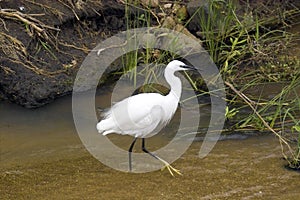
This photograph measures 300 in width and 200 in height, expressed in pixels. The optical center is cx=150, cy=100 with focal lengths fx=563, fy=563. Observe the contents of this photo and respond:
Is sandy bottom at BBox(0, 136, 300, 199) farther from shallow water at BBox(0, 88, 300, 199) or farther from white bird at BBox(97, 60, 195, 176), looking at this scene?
white bird at BBox(97, 60, 195, 176)

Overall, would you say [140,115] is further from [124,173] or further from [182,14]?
[182,14]

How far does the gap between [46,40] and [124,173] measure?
1682 millimetres

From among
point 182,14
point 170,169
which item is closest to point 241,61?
point 182,14

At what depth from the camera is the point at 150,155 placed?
12.2 ft

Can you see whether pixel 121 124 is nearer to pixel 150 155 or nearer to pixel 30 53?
pixel 150 155

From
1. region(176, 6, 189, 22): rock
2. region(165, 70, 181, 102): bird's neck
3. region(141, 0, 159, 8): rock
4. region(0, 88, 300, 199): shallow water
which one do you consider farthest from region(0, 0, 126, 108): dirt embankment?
region(165, 70, 181, 102): bird's neck

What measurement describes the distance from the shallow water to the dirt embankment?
349 millimetres

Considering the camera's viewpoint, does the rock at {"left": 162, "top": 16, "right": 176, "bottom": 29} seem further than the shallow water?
Yes

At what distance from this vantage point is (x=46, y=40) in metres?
4.68

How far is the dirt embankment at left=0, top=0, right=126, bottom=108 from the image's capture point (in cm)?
437

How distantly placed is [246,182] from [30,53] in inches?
86.2

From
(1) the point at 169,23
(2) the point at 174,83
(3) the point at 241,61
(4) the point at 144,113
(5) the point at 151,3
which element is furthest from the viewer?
(5) the point at 151,3

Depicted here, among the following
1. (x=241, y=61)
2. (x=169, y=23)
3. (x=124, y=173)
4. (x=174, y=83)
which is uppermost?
(x=174, y=83)

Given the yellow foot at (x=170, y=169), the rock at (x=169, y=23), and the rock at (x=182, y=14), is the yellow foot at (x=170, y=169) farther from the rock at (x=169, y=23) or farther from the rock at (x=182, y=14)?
the rock at (x=182, y=14)
